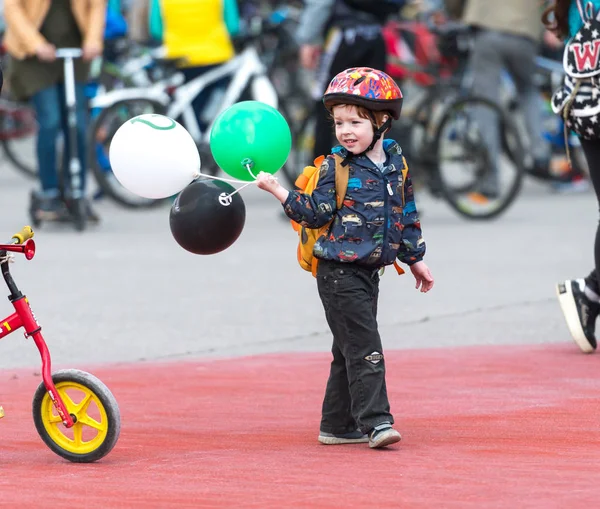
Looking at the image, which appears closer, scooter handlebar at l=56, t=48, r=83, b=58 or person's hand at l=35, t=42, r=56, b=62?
person's hand at l=35, t=42, r=56, b=62

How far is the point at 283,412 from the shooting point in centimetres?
611

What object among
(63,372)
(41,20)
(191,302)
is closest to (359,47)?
(41,20)

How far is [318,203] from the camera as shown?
5246 millimetres

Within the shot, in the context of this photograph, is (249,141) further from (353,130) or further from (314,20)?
(314,20)

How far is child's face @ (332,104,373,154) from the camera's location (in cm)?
528

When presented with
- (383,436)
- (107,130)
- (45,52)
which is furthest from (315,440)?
(107,130)

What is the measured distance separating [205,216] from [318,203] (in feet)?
1.24

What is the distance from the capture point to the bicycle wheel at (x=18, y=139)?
1608 centimetres

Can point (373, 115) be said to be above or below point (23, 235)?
above

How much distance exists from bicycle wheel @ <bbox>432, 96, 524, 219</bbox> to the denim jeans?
2694mm

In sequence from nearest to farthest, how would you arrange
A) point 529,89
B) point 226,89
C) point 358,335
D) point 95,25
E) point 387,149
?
point 358,335
point 387,149
point 95,25
point 529,89
point 226,89

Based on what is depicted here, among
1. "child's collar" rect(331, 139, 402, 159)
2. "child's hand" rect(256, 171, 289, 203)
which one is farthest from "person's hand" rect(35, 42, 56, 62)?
"child's hand" rect(256, 171, 289, 203)

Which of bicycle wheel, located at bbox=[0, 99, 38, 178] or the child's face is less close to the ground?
the child's face

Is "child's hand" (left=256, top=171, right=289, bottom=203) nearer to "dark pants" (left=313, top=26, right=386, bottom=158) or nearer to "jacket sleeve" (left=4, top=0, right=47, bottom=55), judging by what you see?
"dark pants" (left=313, top=26, right=386, bottom=158)
